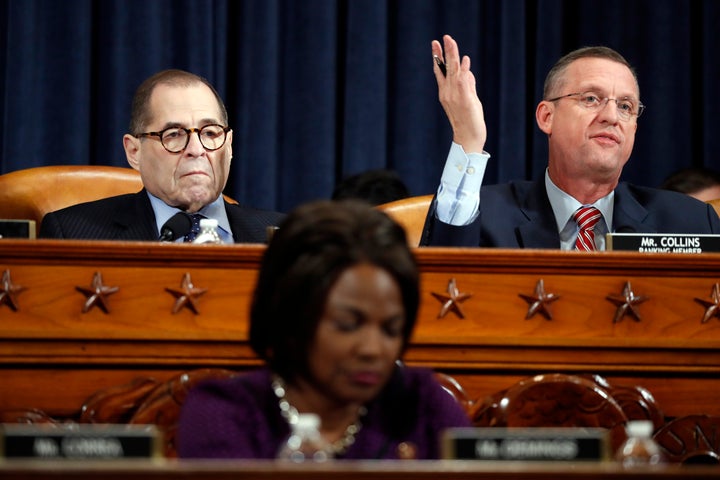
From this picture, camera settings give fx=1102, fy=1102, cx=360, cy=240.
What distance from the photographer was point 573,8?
3715 millimetres

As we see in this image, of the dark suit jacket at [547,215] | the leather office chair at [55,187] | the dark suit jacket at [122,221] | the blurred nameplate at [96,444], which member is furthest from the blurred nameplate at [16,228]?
the blurred nameplate at [96,444]

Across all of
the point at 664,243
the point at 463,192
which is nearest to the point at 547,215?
the point at 463,192

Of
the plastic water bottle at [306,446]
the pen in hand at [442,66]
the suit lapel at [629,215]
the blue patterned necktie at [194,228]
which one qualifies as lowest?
the plastic water bottle at [306,446]

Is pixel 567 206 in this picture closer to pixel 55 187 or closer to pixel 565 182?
pixel 565 182

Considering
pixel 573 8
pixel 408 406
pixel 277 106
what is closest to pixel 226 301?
pixel 408 406

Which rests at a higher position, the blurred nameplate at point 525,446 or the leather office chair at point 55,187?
the leather office chair at point 55,187

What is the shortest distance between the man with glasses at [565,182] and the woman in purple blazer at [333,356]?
0.92 meters

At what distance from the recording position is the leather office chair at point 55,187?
2594mm

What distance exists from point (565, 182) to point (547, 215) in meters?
0.18

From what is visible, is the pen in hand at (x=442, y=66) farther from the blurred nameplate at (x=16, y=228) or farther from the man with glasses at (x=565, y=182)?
the blurred nameplate at (x=16, y=228)

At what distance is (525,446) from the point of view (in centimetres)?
110

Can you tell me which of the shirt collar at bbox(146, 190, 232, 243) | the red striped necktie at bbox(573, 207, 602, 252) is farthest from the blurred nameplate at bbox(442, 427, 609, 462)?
the shirt collar at bbox(146, 190, 232, 243)

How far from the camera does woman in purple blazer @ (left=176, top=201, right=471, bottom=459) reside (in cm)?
121

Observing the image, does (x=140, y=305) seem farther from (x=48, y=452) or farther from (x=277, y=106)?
(x=277, y=106)
